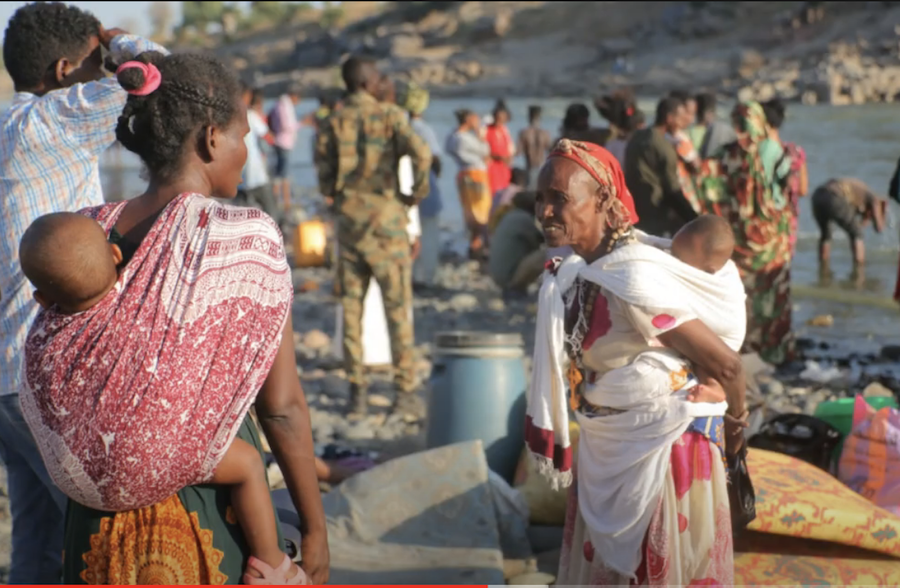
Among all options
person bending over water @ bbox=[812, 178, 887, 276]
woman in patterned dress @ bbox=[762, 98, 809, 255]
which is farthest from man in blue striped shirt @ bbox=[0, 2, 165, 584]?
person bending over water @ bbox=[812, 178, 887, 276]

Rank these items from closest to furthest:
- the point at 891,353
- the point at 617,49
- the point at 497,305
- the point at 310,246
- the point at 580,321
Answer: the point at 580,321 < the point at 891,353 < the point at 310,246 < the point at 497,305 < the point at 617,49

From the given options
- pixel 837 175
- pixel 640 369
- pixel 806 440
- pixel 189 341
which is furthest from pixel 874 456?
pixel 837 175

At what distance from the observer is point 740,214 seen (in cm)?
780

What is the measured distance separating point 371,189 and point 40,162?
358 cm

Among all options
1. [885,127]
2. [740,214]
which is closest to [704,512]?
[740,214]

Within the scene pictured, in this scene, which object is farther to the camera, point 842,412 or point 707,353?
point 842,412

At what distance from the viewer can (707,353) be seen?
2879mm

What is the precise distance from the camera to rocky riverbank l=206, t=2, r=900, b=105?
1736 inches

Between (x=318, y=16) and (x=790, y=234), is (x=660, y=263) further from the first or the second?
(x=318, y=16)

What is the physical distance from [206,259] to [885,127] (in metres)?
30.1

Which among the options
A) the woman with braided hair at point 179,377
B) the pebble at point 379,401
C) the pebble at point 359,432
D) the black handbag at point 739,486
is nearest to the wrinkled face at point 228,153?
the woman with braided hair at point 179,377

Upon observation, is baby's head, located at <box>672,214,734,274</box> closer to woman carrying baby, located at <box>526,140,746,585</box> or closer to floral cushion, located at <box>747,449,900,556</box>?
woman carrying baby, located at <box>526,140,746,585</box>

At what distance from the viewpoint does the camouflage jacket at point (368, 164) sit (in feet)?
21.4

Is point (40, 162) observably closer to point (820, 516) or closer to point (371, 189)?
point (820, 516)
